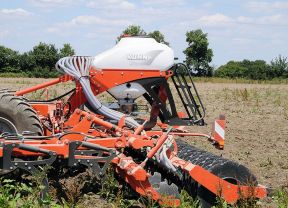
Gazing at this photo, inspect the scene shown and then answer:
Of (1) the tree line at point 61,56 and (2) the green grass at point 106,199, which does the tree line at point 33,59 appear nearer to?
(1) the tree line at point 61,56

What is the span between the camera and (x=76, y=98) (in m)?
7.96

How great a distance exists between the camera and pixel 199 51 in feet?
242

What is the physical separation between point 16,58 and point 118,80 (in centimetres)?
6079

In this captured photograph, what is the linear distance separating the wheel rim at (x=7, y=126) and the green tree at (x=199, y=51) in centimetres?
6577

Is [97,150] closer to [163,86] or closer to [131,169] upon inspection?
[131,169]

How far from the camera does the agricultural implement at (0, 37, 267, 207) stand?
566 cm

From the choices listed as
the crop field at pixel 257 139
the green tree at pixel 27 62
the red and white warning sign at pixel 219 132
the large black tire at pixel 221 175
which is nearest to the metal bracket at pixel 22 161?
the crop field at pixel 257 139

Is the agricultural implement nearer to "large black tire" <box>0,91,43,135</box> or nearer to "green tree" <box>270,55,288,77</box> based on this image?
"large black tire" <box>0,91,43,135</box>

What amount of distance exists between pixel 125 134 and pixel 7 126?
1630 mm

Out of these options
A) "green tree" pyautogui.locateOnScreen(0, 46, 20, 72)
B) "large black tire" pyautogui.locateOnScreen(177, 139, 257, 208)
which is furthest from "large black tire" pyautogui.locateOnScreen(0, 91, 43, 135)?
"green tree" pyautogui.locateOnScreen(0, 46, 20, 72)

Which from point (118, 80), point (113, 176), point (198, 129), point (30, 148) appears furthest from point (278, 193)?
point (198, 129)

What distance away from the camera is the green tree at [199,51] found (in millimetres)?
72312

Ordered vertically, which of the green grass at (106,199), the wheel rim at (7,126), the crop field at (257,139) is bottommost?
the crop field at (257,139)

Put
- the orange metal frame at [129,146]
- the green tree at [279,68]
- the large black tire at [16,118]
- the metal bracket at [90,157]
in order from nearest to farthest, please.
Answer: the orange metal frame at [129,146], the metal bracket at [90,157], the large black tire at [16,118], the green tree at [279,68]
